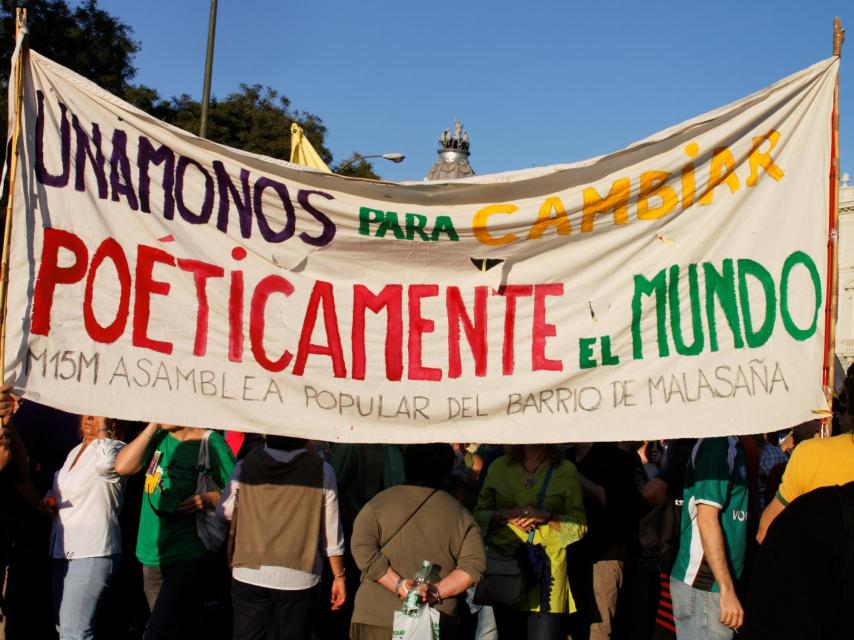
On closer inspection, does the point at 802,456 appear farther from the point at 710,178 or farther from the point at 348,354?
the point at 348,354

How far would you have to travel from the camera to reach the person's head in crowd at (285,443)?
17.4 ft

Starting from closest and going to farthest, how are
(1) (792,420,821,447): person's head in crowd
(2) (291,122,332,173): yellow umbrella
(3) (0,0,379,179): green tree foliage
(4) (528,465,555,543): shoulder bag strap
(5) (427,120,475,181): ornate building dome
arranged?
(4) (528,465,555,543): shoulder bag strap < (1) (792,420,821,447): person's head in crowd < (2) (291,122,332,173): yellow umbrella < (3) (0,0,379,179): green tree foliage < (5) (427,120,475,181): ornate building dome

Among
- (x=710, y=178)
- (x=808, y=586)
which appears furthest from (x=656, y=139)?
(x=808, y=586)

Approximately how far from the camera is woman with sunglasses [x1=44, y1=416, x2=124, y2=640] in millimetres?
5453

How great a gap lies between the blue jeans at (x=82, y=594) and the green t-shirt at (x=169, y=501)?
0.27 meters

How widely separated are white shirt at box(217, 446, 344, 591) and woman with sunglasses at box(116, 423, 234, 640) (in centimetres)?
27

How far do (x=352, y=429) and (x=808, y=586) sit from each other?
266 cm

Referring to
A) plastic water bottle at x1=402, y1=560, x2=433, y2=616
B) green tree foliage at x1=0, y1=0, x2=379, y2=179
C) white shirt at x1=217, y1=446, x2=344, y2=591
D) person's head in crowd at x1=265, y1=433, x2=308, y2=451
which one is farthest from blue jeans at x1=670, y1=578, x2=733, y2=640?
green tree foliage at x1=0, y1=0, x2=379, y2=179

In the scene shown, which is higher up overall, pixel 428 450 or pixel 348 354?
pixel 348 354

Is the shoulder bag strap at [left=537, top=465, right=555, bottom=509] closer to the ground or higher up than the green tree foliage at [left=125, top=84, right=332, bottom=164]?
closer to the ground

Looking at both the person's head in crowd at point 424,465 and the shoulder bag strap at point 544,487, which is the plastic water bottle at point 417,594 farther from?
the shoulder bag strap at point 544,487

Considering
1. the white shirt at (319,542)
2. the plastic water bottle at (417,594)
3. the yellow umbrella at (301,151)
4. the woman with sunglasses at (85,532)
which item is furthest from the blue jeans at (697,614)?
the yellow umbrella at (301,151)

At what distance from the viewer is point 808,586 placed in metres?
2.11

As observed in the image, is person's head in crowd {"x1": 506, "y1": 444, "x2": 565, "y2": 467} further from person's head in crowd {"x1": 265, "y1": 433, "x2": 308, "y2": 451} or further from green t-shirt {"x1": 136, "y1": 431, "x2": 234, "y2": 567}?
green t-shirt {"x1": 136, "y1": 431, "x2": 234, "y2": 567}
